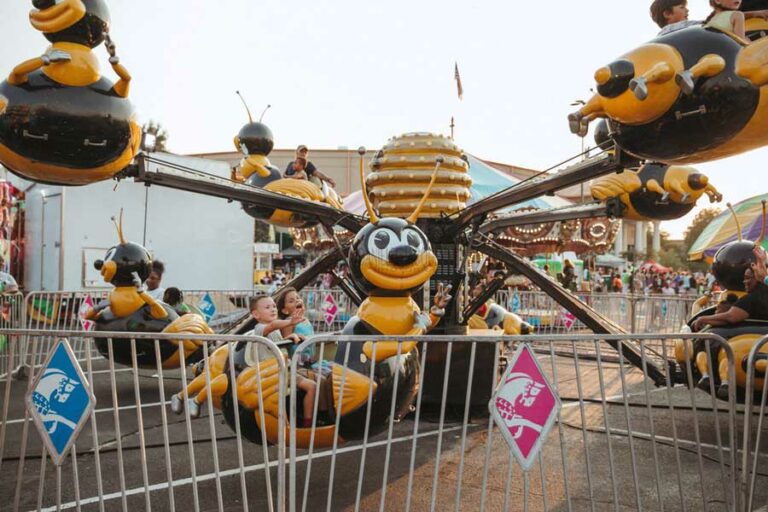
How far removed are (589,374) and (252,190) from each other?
5.87 metres

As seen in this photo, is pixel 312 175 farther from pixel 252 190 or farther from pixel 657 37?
pixel 657 37

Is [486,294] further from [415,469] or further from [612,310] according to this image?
[612,310]

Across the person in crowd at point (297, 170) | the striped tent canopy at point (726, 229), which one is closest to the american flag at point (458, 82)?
the person in crowd at point (297, 170)

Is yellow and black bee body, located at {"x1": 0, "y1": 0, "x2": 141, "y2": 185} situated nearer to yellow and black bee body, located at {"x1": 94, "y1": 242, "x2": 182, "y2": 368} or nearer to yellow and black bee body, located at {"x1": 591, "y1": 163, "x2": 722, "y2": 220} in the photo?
yellow and black bee body, located at {"x1": 94, "y1": 242, "x2": 182, "y2": 368}

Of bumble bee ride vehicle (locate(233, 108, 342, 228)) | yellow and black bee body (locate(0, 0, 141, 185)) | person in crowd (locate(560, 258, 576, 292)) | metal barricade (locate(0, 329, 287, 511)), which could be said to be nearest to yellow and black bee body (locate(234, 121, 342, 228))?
bumble bee ride vehicle (locate(233, 108, 342, 228))

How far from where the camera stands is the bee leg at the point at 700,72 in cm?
261

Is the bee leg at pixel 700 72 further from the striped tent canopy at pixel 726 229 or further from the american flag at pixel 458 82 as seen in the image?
the striped tent canopy at pixel 726 229

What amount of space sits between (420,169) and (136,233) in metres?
9.04

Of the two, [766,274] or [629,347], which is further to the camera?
[629,347]

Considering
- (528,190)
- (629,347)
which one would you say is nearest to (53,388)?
(528,190)

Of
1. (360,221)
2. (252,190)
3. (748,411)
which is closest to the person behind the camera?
(748,411)

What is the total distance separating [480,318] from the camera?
25.9 ft

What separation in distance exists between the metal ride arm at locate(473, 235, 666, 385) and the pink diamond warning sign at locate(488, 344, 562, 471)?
10.7 feet

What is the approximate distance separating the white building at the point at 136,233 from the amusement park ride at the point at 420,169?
663 centimetres
